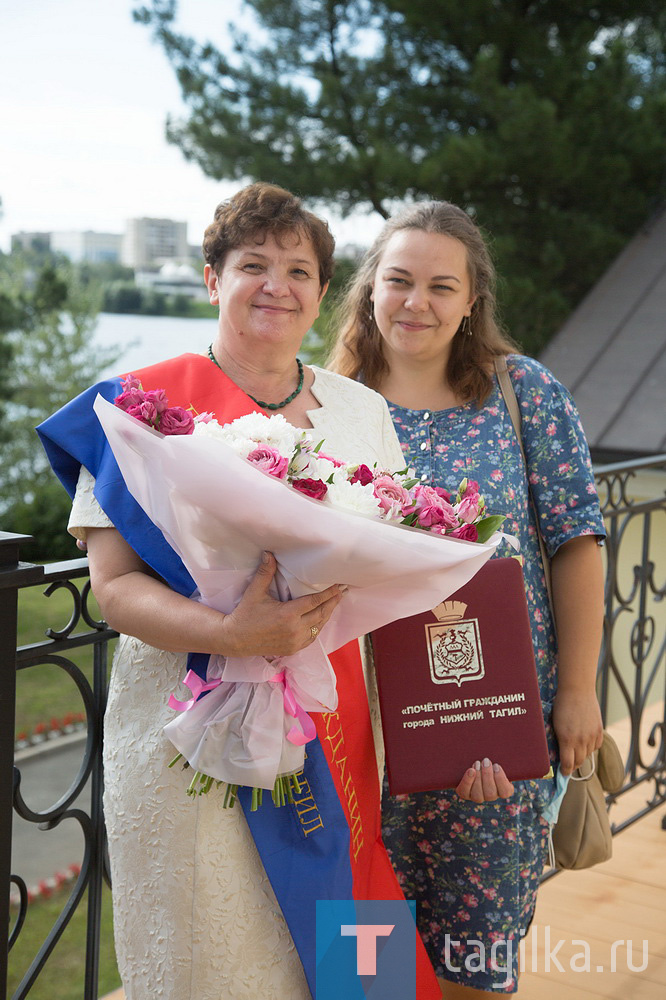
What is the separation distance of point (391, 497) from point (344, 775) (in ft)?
1.60

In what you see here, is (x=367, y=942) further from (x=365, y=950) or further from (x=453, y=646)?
(x=453, y=646)

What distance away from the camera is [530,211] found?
314 inches

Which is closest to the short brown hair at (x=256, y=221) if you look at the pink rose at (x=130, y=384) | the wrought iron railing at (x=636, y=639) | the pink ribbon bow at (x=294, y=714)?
the pink rose at (x=130, y=384)

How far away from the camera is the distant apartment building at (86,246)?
1639 cm

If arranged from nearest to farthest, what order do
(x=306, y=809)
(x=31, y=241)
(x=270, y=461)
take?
(x=270, y=461), (x=306, y=809), (x=31, y=241)

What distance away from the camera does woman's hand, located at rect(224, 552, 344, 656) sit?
3.99 ft

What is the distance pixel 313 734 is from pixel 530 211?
7.32 meters

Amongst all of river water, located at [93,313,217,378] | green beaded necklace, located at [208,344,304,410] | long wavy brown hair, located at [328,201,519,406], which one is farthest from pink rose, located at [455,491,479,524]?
river water, located at [93,313,217,378]

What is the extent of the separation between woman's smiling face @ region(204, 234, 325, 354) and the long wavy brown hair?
0.48 metres

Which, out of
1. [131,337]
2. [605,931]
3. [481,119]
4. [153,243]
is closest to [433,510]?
[605,931]

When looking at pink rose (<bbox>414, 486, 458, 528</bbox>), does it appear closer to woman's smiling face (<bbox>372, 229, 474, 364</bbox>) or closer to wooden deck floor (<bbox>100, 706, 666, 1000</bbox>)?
woman's smiling face (<bbox>372, 229, 474, 364</bbox>)

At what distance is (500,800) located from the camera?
1.81 m

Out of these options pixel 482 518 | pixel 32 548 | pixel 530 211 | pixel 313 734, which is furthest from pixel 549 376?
pixel 32 548

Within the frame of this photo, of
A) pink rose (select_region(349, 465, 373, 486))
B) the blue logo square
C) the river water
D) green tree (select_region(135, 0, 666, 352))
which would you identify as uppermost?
green tree (select_region(135, 0, 666, 352))
